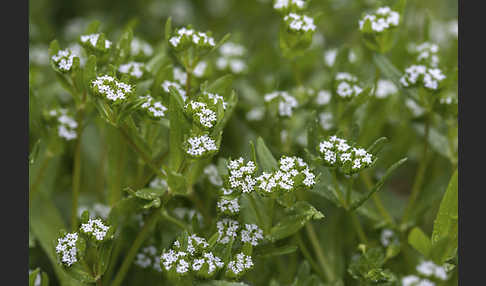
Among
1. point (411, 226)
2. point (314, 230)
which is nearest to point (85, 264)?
point (314, 230)

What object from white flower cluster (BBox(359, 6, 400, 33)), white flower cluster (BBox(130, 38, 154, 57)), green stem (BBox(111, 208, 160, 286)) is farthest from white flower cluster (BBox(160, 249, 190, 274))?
white flower cluster (BBox(359, 6, 400, 33))

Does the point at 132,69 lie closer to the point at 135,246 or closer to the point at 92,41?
the point at 92,41

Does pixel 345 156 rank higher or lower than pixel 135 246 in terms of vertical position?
higher

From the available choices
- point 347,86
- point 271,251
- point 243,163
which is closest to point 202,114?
point 243,163

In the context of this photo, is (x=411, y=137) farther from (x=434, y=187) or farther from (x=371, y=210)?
(x=371, y=210)

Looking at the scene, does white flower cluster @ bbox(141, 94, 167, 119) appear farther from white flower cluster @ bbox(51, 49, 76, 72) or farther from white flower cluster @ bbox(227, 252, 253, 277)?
white flower cluster @ bbox(227, 252, 253, 277)

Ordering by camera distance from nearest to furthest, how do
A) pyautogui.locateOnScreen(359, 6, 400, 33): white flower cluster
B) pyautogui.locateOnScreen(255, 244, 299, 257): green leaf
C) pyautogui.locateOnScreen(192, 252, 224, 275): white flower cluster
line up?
pyautogui.locateOnScreen(192, 252, 224, 275): white flower cluster
pyautogui.locateOnScreen(255, 244, 299, 257): green leaf
pyautogui.locateOnScreen(359, 6, 400, 33): white flower cluster

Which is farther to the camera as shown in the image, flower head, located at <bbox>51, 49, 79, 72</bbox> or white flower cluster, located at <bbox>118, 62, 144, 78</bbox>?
white flower cluster, located at <bbox>118, 62, 144, 78</bbox>

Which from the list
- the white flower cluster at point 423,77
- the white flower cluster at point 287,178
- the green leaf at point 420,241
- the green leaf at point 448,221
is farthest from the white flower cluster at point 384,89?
the white flower cluster at point 287,178
